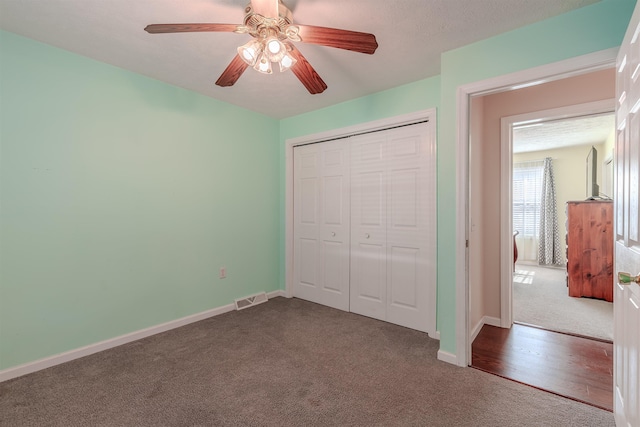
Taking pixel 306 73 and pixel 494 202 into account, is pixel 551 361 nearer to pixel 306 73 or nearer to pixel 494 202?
pixel 494 202

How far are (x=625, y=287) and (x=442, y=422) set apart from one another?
1.13 meters

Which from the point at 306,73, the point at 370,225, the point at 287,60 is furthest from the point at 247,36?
the point at 370,225

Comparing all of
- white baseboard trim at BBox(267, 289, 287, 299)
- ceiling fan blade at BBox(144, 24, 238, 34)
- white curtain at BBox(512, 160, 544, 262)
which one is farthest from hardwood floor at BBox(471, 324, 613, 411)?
white curtain at BBox(512, 160, 544, 262)

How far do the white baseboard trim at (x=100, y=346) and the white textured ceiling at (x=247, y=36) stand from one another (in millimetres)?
2320

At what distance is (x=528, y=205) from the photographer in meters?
6.25

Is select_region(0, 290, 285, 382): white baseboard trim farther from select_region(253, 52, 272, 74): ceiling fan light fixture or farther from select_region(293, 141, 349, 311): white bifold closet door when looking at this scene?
select_region(253, 52, 272, 74): ceiling fan light fixture

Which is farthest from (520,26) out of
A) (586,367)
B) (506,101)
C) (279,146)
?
(279,146)

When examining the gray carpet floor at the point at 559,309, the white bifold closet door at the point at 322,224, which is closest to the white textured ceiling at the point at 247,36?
the white bifold closet door at the point at 322,224

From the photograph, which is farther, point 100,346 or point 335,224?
point 335,224

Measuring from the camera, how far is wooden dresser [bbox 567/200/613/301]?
3.76m

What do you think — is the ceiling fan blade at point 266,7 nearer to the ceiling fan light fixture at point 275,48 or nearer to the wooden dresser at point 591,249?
the ceiling fan light fixture at point 275,48

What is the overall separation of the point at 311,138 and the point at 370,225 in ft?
4.33

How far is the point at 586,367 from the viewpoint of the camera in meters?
2.14

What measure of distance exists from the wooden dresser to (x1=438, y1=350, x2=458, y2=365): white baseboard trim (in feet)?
9.75
